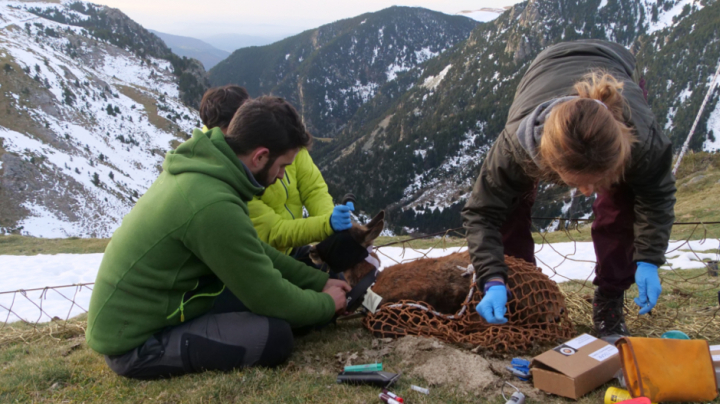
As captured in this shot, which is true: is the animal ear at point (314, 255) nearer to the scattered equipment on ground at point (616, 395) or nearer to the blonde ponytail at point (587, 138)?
the blonde ponytail at point (587, 138)

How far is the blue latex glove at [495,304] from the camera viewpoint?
3.30 m

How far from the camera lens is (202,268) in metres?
3.06

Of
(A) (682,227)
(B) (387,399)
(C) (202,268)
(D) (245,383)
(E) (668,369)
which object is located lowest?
(D) (245,383)

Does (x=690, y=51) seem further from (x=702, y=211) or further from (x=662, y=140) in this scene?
(x=662, y=140)

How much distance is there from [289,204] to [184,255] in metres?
1.83

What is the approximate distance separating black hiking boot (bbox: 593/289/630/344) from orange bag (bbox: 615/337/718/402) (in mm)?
1250

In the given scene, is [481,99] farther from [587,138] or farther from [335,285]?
[587,138]

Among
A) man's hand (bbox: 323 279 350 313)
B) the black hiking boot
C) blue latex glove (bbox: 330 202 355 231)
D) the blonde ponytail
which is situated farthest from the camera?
blue latex glove (bbox: 330 202 355 231)

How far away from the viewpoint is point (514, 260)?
156 inches

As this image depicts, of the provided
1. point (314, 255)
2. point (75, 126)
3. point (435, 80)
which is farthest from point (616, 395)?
point (435, 80)

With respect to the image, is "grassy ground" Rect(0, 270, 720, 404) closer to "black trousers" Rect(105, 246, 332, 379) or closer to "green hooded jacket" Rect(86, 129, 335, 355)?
"black trousers" Rect(105, 246, 332, 379)

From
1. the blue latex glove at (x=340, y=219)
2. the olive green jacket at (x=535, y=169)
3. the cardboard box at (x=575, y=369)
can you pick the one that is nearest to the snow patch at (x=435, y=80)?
the olive green jacket at (x=535, y=169)

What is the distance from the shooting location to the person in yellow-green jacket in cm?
411

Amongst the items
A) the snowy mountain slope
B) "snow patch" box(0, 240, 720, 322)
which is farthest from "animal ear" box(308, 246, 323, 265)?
the snowy mountain slope
